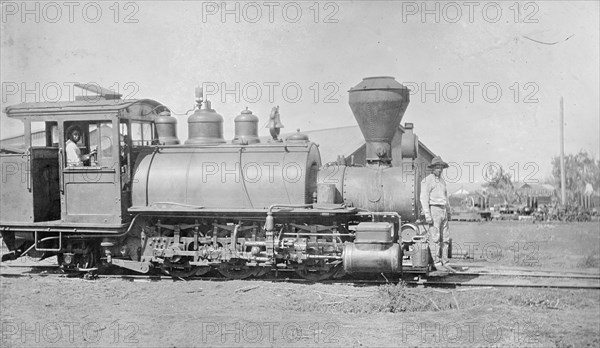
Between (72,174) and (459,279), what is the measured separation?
7.74 m

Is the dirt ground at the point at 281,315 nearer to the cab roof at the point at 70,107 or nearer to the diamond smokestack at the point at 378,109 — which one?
the diamond smokestack at the point at 378,109

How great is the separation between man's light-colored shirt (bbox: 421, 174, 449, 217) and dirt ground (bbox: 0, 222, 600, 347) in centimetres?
202

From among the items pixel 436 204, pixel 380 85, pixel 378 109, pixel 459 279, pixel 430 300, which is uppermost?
pixel 380 85

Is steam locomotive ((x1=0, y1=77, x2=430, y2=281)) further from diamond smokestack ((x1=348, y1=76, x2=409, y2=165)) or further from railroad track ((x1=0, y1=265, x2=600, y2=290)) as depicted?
railroad track ((x1=0, y1=265, x2=600, y2=290))

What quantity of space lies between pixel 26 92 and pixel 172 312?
22.2ft

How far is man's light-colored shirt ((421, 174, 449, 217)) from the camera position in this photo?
1086 centimetres

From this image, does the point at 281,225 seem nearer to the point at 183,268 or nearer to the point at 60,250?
the point at 183,268

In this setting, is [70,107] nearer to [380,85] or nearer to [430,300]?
[380,85]

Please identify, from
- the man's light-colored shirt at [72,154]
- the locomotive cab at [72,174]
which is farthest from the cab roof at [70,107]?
the man's light-colored shirt at [72,154]

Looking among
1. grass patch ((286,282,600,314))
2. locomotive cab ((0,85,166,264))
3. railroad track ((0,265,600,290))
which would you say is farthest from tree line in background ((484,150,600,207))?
locomotive cab ((0,85,166,264))

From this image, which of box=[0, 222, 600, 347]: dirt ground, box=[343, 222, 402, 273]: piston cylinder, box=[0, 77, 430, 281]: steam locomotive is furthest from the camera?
box=[0, 77, 430, 281]: steam locomotive

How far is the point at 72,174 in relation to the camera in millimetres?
11094

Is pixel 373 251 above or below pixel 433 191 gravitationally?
below

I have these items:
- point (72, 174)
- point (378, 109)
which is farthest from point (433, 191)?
point (72, 174)
